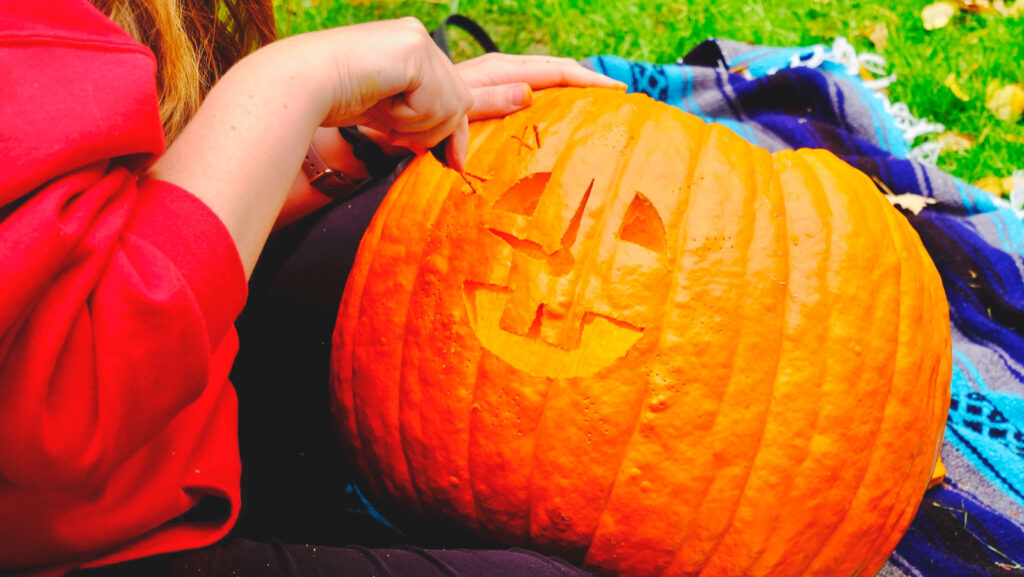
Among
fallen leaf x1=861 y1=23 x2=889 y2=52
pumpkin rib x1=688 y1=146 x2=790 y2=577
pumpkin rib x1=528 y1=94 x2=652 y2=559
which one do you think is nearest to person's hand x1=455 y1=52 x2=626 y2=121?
pumpkin rib x1=528 y1=94 x2=652 y2=559

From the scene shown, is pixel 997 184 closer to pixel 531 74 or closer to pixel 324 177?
pixel 531 74

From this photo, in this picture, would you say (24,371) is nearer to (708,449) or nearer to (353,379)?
(353,379)

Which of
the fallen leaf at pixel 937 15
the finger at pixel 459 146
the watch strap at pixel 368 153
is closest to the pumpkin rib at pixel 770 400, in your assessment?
the finger at pixel 459 146

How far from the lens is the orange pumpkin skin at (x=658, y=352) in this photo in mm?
1067

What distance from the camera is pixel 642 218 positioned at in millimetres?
1132

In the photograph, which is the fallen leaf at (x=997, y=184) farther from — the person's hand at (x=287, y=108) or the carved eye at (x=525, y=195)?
the person's hand at (x=287, y=108)

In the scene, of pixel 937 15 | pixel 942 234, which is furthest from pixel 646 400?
pixel 937 15

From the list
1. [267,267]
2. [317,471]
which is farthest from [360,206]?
[317,471]

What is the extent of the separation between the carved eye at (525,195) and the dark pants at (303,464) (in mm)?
512

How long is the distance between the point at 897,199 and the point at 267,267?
5.51ft

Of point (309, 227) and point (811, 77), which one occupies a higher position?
point (811, 77)

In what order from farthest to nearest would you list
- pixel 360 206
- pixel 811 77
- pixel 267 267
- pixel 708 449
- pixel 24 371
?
1. pixel 811 77
2. pixel 360 206
3. pixel 267 267
4. pixel 708 449
5. pixel 24 371

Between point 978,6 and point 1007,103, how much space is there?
59 cm

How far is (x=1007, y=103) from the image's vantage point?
247 centimetres
